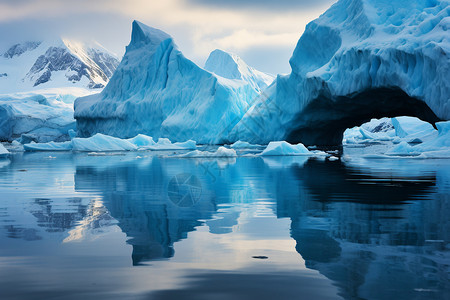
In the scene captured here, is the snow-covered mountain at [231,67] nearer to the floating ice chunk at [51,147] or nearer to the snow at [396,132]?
the snow at [396,132]

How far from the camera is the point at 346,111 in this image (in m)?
22.3

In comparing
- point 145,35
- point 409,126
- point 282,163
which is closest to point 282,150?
point 282,163

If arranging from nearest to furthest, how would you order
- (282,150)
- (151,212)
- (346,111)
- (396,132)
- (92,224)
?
(92,224)
(151,212)
(282,150)
(346,111)
(396,132)

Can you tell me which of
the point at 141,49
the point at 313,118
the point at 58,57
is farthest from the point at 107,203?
the point at 58,57

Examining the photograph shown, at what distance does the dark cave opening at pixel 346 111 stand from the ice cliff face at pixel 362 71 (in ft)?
0.13

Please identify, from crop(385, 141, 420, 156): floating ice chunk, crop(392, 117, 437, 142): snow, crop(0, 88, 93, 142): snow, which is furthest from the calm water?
crop(0, 88, 93, 142): snow

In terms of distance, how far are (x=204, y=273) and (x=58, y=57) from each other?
151 m

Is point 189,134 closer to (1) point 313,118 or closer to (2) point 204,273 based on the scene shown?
(1) point 313,118

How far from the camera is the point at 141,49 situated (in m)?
36.2

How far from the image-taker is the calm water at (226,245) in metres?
2.07

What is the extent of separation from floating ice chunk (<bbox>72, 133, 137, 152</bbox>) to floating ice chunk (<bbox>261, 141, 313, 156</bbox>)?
10383 millimetres

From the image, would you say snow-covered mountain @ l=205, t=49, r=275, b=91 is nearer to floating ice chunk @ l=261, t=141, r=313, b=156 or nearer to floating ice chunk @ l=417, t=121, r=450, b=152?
floating ice chunk @ l=261, t=141, r=313, b=156

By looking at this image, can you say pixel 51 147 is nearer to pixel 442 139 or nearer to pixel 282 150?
pixel 282 150

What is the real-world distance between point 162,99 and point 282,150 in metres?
16.8
